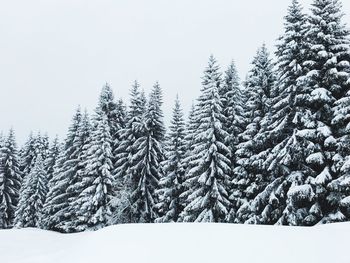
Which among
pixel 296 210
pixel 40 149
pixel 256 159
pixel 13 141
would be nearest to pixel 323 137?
pixel 296 210

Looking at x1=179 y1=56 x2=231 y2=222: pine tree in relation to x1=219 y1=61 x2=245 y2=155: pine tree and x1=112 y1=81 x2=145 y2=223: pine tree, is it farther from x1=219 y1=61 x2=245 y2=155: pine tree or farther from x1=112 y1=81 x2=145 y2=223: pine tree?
x1=112 y1=81 x2=145 y2=223: pine tree

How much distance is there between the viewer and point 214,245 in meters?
8.25

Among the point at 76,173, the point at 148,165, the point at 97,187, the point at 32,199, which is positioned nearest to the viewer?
the point at 97,187

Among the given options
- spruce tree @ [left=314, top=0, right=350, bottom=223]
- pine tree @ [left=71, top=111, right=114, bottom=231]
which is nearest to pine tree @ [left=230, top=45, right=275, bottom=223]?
spruce tree @ [left=314, top=0, right=350, bottom=223]

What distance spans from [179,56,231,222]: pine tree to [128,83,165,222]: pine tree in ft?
20.3

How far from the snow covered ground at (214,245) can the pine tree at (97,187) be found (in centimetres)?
2325

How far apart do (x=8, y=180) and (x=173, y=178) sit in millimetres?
28533

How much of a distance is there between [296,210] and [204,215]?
855 cm

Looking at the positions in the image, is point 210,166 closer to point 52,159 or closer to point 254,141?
point 254,141

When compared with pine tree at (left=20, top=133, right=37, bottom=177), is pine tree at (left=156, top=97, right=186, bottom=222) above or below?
below

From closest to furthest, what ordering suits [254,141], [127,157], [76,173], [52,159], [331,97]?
[331,97] → [254,141] → [127,157] → [76,173] → [52,159]

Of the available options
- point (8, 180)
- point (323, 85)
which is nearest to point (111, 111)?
point (8, 180)

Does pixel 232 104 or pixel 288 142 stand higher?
pixel 232 104

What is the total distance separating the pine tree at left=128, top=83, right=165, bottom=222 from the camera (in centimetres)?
3425
